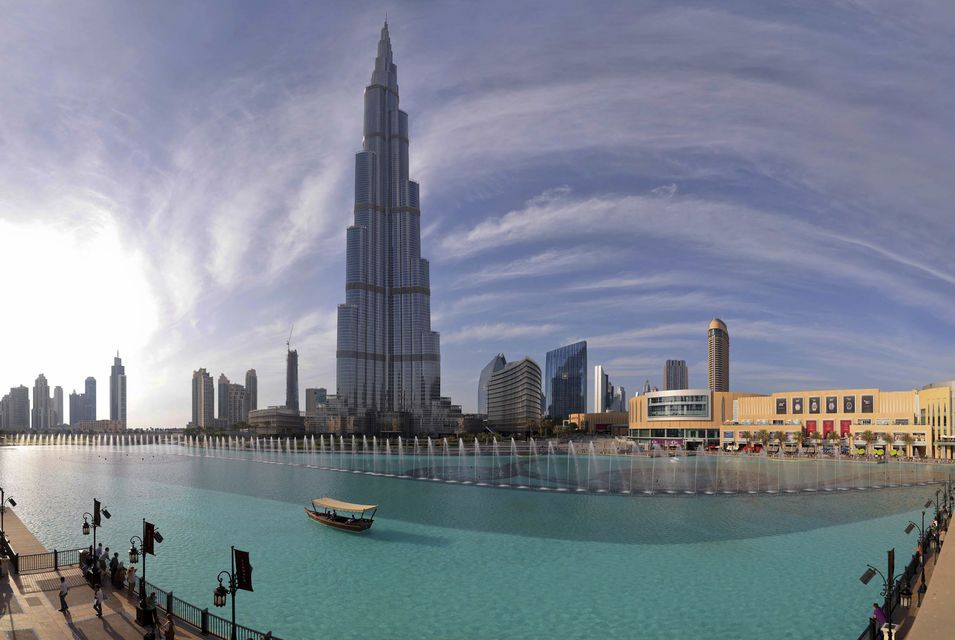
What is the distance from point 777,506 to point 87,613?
59331 mm

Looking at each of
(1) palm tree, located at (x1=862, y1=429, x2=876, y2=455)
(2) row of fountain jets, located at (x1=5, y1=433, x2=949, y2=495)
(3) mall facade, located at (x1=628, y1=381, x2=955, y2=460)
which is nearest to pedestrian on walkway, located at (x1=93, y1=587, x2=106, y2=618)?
(2) row of fountain jets, located at (x1=5, y1=433, x2=949, y2=495)

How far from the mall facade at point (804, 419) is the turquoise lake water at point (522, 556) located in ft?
213

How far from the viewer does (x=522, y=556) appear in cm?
3912

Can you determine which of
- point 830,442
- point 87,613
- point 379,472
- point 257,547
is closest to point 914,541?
point 257,547

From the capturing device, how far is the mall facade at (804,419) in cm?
12212

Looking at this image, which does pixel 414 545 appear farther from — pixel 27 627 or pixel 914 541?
pixel 914 541

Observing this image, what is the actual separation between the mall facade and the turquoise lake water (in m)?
65.0

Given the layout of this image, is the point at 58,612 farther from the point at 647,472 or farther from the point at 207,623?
the point at 647,472

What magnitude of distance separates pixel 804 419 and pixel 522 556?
13066 centimetres

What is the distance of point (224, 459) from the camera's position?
127875 millimetres

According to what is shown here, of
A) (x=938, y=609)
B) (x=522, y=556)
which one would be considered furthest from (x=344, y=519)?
(x=938, y=609)

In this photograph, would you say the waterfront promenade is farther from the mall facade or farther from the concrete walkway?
the mall facade

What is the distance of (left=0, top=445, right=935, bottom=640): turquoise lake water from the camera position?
27.8 meters

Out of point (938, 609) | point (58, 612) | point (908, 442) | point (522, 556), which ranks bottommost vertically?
point (908, 442)
